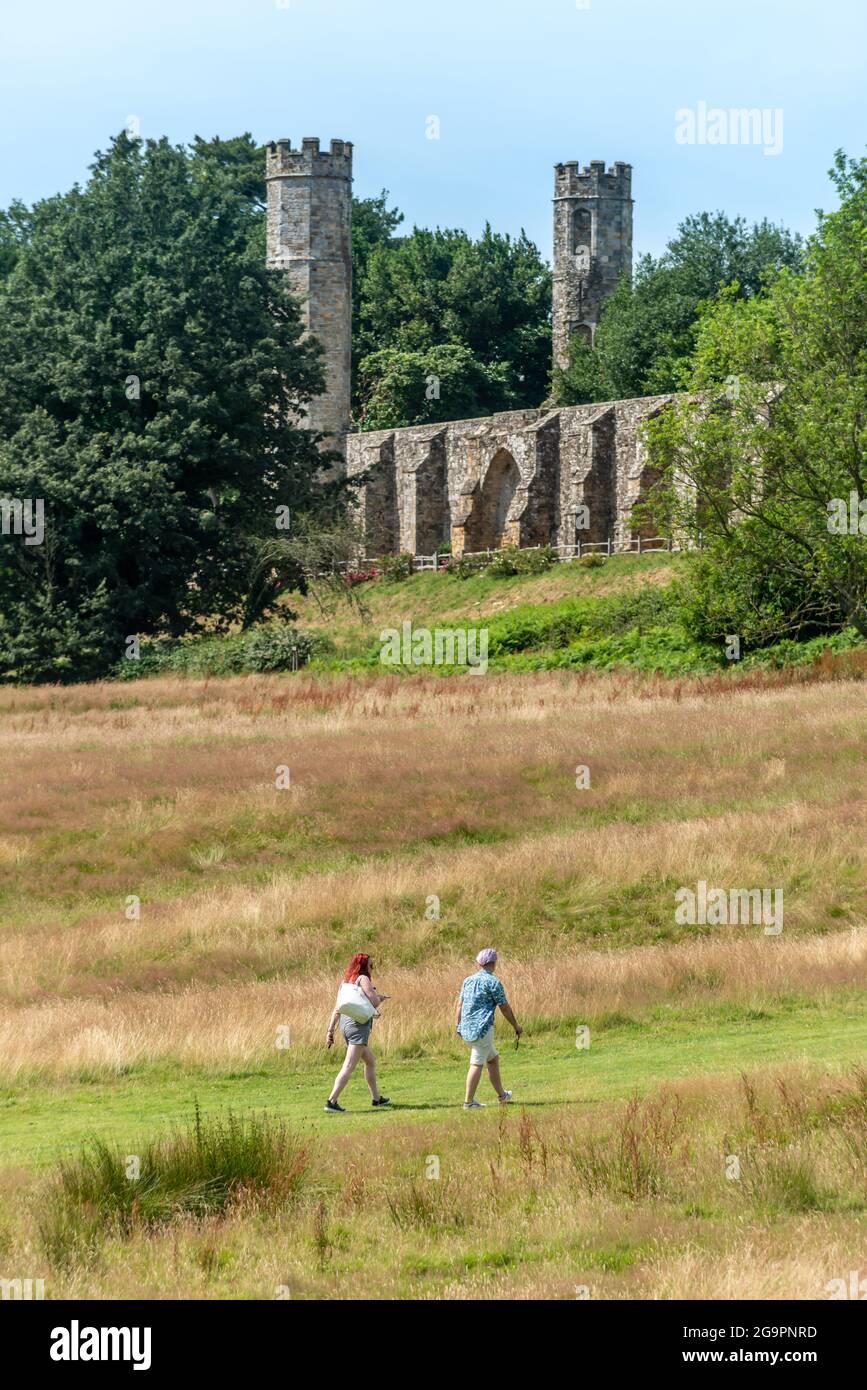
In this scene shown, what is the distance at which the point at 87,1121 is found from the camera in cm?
1499

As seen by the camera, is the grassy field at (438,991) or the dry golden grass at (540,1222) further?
the grassy field at (438,991)

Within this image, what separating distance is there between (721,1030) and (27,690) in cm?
3232

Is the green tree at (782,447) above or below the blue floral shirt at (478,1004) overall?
above

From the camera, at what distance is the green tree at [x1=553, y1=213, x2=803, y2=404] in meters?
81.6

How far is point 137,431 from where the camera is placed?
55.5 m

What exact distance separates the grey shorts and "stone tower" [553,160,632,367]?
263 ft

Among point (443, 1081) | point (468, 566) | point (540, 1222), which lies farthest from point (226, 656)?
point (540, 1222)

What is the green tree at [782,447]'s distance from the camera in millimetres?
41000

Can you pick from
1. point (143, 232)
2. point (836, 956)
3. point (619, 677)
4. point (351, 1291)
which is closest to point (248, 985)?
point (836, 956)

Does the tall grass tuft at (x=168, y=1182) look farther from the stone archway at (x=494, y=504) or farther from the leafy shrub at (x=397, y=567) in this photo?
the stone archway at (x=494, y=504)

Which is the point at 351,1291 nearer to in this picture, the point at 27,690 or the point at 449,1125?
the point at 449,1125

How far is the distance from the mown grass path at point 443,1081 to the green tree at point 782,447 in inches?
952

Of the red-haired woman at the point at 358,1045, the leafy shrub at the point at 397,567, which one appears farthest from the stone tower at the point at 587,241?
the red-haired woman at the point at 358,1045

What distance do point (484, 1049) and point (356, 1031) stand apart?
3.88 feet
